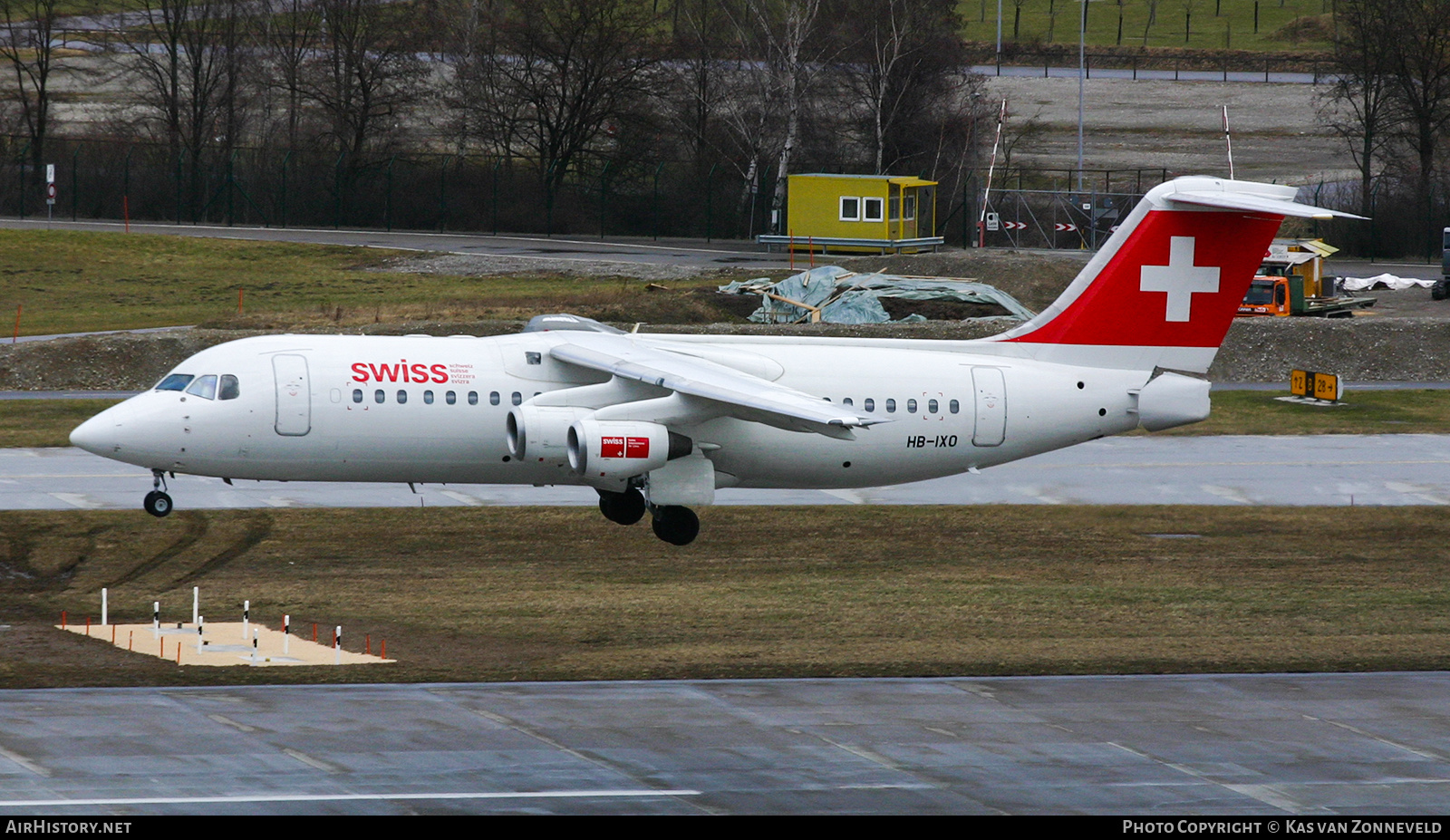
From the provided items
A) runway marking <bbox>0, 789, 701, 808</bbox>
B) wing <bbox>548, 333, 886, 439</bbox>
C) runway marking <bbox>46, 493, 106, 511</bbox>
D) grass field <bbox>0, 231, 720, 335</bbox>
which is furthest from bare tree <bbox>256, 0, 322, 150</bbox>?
runway marking <bbox>0, 789, 701, 808</bbox>

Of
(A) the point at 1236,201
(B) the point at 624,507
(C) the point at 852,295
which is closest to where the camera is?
(A) the point at 1236,201

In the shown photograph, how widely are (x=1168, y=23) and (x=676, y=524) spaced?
110 m

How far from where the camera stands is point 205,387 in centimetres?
2430

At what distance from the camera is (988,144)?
275 feet

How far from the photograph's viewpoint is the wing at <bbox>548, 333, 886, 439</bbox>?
2203 cm

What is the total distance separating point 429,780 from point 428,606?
7416 mm

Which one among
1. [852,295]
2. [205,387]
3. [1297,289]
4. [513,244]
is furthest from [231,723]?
[513,244]

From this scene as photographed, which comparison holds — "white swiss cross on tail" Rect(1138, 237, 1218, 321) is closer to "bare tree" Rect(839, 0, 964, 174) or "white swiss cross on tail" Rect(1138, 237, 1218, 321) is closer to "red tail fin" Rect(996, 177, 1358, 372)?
"red tail fin" Rect(996, 177, 1358, 372)

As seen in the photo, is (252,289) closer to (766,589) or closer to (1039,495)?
(1039,495)

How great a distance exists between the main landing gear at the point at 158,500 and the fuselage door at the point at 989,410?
1226 cm

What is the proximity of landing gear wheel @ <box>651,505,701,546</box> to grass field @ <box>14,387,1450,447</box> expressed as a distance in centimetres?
1373

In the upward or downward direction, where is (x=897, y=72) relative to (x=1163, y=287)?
upward

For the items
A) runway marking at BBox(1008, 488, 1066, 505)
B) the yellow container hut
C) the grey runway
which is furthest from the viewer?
the yellow container hut

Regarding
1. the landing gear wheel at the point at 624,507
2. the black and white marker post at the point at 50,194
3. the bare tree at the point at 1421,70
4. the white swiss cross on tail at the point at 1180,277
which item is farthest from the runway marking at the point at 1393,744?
the black and white marker post at the point at 50,194
